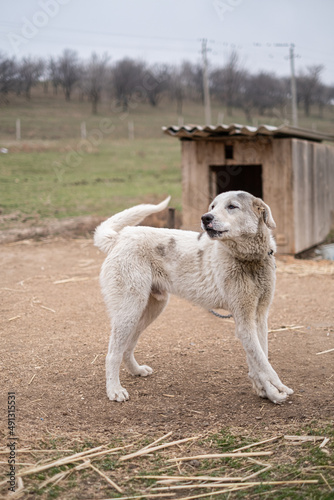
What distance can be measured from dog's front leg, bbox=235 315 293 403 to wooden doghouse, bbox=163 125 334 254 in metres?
5.63

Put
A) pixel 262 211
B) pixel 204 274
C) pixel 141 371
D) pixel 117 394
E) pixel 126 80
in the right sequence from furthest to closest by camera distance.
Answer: pixel 126 80 → pixel 141 371 → pixel 204 274 → pixel 117 394 → pixel 262 211

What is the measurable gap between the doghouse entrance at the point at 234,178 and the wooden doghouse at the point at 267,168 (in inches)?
3.9

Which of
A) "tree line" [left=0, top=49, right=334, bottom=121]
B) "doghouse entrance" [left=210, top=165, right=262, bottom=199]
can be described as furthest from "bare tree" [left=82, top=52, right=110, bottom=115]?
"doghouse entrance" [left=210, top=165, right=262, bottom=199]

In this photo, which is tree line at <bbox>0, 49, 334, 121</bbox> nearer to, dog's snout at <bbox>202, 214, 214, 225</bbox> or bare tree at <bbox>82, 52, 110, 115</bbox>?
bare tree at <bbox>82, 52, 110, 115</bbox>

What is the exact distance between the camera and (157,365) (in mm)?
4816

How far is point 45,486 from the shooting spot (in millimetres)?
2777

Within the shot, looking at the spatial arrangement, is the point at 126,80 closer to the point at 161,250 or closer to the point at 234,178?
the point at 234,178

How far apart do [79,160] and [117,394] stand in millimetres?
18175

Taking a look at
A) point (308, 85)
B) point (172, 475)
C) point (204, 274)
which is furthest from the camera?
point (308, 85)

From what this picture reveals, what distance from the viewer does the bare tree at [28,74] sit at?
30953mm

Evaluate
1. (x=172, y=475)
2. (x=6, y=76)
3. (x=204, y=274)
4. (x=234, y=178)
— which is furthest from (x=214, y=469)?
(x=6, y=76)

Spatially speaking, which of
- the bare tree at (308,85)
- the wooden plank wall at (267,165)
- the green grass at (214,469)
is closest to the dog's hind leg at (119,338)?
the green grass at (214,469)

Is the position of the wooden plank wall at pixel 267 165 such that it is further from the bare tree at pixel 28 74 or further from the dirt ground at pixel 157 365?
the bare tree at pixel 28 74

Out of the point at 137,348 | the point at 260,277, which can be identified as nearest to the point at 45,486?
the point at 260,277
